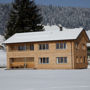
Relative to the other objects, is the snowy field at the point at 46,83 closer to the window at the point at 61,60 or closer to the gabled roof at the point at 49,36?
the window at the point at 61,60

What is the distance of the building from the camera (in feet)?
163

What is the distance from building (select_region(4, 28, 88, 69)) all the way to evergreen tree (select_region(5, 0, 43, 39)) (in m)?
16.6

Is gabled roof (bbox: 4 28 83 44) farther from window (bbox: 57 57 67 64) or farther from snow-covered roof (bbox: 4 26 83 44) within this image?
window (bbox: 57 57 67 64)

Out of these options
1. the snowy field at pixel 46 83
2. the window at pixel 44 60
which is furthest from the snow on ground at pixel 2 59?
the snowy field at pixel 46 83

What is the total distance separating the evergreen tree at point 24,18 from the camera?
7338 cm

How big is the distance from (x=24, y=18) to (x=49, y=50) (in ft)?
82.3

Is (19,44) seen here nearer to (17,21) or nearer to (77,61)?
(77,61)

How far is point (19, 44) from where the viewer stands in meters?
54.3

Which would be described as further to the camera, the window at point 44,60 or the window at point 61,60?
the window at point 44,60

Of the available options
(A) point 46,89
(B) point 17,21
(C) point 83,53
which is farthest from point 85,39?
(A) point 46,89

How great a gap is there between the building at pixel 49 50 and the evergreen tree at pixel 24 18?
54.3ft

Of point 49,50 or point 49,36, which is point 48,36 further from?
point 49,50

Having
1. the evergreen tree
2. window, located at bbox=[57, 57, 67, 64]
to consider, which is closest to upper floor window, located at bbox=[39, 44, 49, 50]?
window, located at bbox=[57, 57, 67, 64]

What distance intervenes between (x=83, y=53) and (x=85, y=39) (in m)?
3.49
